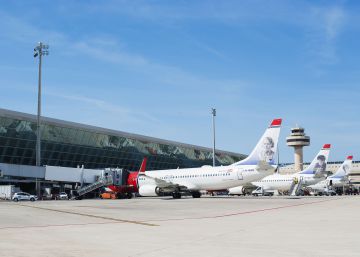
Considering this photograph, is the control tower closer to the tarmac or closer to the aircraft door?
the aircraft door

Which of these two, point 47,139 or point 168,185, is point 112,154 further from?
point 168,185

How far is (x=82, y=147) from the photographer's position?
75.9m

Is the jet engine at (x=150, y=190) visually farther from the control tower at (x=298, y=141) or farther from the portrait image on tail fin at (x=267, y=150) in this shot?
the control tower at (x=298, y=141)

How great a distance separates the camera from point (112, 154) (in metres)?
82.4

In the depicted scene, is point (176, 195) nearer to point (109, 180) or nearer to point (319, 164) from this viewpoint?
point (109, 180)

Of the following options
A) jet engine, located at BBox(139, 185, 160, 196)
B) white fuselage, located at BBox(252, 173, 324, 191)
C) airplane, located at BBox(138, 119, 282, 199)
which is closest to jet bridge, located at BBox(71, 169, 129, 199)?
airplane, located at BBox(138, 119, 282, 199)

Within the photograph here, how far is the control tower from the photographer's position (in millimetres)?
143000

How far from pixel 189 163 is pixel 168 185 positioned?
170ft

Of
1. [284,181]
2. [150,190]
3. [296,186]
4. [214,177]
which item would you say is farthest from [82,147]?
[296,186]

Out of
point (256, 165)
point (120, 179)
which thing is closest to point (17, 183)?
point (120, 179)

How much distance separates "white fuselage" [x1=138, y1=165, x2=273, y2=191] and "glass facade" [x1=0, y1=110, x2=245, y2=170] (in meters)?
21.1

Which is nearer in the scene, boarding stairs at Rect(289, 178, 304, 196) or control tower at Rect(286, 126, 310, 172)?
boarding stairs at Rect(289, 178, 304, 196)

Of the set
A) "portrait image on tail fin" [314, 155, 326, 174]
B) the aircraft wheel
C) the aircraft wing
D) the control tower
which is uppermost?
the control tower

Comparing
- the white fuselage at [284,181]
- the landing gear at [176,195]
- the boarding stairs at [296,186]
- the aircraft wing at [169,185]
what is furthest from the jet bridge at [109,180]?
the white fuselage at [284,181]
